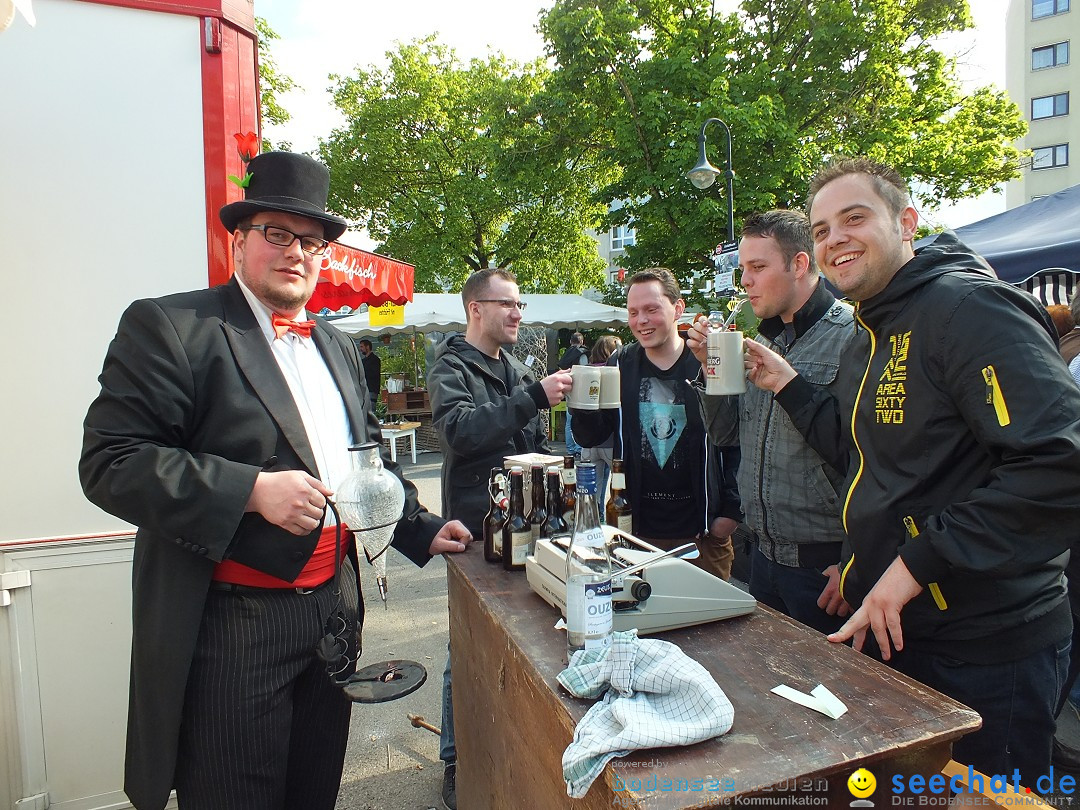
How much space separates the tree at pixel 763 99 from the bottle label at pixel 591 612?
40.8 ft

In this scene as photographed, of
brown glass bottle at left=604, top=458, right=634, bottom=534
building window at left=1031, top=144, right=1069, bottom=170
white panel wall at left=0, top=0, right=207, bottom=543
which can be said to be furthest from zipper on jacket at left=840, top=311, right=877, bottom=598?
building window at left=1031, top=144, right=1069, bottom=170

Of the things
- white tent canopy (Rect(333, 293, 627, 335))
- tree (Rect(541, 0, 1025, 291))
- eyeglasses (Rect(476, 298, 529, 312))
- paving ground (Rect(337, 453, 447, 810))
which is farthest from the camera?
tree (Rect(541, 0, 1025, 291))

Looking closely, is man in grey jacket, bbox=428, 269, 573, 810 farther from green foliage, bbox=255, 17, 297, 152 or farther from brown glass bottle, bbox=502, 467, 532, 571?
green foliage, bbox=255, 17, 297, 152

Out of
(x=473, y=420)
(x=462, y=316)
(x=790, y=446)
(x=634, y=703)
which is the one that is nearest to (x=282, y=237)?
(x=473, y=420)

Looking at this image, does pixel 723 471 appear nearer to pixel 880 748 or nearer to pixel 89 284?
pixel 880 748

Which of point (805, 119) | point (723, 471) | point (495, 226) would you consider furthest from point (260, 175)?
point (495, 226)

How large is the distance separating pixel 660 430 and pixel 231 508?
76.3 inches

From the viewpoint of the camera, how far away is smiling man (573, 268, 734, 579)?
2857 millimetres

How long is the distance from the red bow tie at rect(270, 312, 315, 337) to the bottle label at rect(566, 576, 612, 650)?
1.10 m

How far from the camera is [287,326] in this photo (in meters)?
1.79

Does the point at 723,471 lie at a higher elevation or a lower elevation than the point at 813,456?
lower

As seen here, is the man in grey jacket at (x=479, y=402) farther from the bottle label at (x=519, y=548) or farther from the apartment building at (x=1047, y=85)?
the apartment building at (x=1047, y=85)

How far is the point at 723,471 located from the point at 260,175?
228 centimetres

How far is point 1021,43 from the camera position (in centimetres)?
2994
